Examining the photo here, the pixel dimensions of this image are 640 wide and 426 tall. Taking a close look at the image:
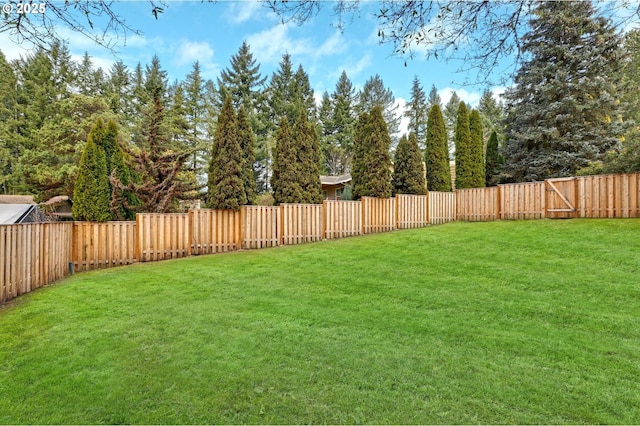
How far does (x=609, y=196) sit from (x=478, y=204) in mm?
4351

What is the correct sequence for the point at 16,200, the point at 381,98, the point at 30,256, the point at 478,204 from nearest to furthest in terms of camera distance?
the point at 30,256
the point at 478,204
the point at 16,200
the point at 381,98

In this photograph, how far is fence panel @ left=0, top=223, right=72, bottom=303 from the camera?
5680mm

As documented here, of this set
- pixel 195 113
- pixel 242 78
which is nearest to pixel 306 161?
pixel 242 78

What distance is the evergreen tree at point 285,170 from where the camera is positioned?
12141 millimetres

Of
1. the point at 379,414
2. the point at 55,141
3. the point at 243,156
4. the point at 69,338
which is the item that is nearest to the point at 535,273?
the point at 379,414

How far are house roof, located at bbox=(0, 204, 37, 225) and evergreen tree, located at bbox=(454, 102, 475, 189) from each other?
61.2 feet

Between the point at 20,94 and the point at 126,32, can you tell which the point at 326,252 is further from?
the point at 20,94

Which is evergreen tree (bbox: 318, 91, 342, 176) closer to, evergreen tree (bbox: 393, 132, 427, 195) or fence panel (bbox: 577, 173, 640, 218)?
evergreen tree (bbox: 393, 132, 427, 195)

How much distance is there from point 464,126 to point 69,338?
16980mm

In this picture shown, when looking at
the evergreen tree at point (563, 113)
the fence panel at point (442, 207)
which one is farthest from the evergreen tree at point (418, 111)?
the fence panel at point (442, 207)

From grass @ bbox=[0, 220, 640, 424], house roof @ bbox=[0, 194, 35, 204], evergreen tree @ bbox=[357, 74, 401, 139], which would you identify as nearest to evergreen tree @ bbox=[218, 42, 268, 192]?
evergreen tree @ bbox=[357, 74, 401, 139]

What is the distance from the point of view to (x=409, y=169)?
1416 centimetres

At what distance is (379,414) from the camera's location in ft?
8.29

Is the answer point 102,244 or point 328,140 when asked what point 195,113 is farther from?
point 102,244
